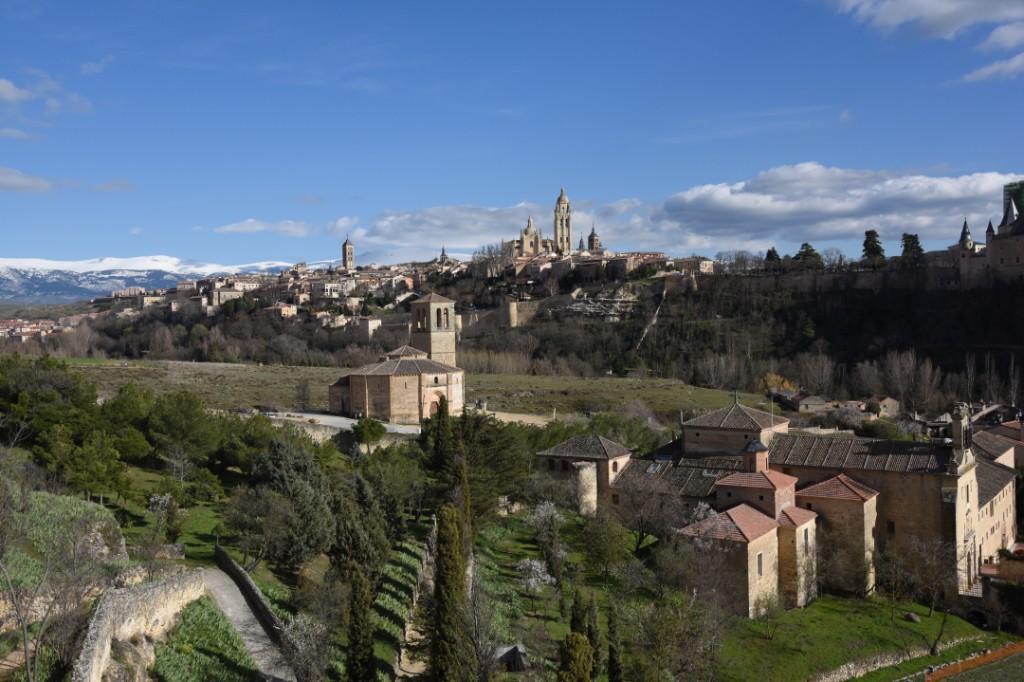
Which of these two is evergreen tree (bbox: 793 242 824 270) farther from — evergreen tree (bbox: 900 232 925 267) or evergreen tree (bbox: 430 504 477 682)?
evergreen tree (bbox: 430 504 477 682)

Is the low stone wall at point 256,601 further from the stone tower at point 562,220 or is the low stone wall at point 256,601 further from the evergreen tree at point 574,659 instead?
the stone tower at point 562,220

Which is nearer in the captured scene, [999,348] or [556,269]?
[999,348]

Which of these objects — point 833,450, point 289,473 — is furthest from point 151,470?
point 833,450

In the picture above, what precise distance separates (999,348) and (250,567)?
57.7 m

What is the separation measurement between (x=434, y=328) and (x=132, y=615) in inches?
1204

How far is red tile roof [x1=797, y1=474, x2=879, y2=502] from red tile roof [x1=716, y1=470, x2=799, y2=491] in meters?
0.66

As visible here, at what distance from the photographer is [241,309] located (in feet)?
320

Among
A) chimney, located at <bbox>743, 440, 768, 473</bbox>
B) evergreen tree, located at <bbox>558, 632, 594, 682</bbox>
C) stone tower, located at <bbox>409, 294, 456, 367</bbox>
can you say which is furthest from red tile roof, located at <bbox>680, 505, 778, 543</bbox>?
stone tower, located at <bbox>409, 294, 456, 367</bbox>

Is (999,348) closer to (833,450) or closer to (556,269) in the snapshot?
(833,450)

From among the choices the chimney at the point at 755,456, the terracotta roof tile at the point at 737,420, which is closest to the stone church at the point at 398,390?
the terracotta roof tile at the point at 737,420

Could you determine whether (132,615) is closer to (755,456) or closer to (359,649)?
(359,649)

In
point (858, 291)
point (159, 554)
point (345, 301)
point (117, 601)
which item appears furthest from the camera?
point (345, 301)

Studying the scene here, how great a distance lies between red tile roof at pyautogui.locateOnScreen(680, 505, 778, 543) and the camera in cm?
2138

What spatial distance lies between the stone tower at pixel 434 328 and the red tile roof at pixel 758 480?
848 inches
